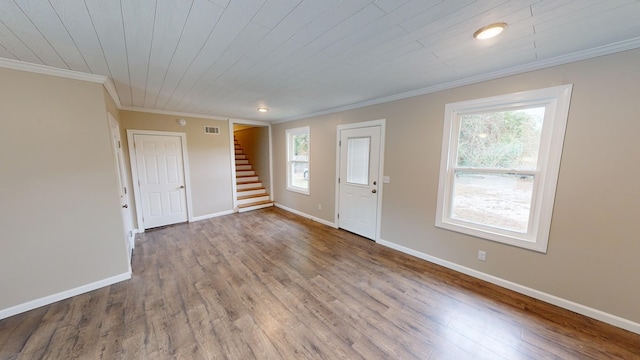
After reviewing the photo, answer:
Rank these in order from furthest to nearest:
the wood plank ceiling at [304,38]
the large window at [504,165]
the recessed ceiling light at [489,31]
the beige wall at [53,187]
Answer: the large window at [504,165] < the beige wall at [53,187] < the recessed ceiling light at [489,31] < the wood plank ceiling at [304,38]

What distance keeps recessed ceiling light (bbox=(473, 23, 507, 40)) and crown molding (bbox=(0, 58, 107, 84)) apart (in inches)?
137

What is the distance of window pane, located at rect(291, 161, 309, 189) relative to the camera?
16.5ft

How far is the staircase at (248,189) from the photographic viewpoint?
560 cm

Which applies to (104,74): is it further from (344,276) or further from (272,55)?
(344,276)

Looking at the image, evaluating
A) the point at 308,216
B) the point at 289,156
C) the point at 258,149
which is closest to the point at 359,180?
the point at 308,216

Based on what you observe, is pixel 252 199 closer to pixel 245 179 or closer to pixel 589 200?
pixel 245 179

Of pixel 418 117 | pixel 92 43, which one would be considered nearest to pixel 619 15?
pixel 418 117

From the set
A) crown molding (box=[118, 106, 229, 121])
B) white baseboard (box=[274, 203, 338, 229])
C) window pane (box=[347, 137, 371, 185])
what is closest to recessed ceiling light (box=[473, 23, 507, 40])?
window pane (box=[347, 137, 371, 185])

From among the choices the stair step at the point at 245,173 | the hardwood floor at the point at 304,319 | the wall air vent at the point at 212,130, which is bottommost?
the hardwood floor at the point at 304,319

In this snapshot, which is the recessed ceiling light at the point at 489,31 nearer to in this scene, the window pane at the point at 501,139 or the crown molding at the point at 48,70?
the window pane at the point at 501,139

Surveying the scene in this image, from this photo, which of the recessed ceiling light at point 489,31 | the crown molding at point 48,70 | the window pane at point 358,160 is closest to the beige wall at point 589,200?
the recessed ceiling light at point 489,31

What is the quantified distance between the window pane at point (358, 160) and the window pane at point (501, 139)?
4.53ft

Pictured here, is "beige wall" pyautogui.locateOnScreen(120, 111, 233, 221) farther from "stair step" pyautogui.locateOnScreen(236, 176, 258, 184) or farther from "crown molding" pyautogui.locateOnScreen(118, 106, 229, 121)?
"stair step" pyautogui.locateOnScreen(236, 176, 258, 184)

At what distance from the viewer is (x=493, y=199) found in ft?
8.09
